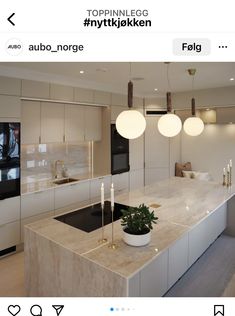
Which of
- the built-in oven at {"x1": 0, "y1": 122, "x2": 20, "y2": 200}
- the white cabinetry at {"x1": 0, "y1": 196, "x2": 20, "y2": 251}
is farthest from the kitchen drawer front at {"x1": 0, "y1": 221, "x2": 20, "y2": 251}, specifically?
the built-in oven at {"x1": 0, "y1": 122, "x2": 20, "y2": 200}

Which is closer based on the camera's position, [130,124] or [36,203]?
[130,124]

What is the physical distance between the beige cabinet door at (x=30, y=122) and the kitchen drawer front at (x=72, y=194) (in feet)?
2.81

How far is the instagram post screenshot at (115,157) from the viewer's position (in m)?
0.96

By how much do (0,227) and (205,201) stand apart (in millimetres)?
2557

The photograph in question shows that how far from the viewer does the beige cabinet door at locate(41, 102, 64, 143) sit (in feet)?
12.2

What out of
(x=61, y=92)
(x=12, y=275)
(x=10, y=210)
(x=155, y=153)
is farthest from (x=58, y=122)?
(x=155, y=153)

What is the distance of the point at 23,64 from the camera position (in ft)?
9.85

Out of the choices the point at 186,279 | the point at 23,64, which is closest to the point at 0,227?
the point at 23,64

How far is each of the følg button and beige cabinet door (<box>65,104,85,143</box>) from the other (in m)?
3.19

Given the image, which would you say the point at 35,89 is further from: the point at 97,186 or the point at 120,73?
the point at 97,186

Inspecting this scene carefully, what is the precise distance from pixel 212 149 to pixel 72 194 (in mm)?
3276

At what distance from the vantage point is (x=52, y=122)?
151 inches
